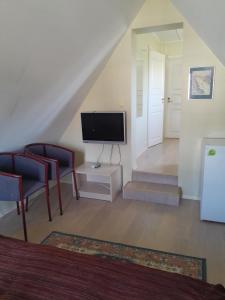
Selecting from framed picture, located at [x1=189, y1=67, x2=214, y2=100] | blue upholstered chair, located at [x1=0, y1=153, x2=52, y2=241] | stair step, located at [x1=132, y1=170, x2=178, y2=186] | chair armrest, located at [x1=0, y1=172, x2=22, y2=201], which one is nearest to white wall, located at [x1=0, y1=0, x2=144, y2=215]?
blue upholstered chair, located at [x1=0, y1=153, x2=52, y2=241]

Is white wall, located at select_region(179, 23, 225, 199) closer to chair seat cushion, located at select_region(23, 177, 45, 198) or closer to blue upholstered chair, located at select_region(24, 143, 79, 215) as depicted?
blue upholstered chair, located at select_region(24, 143, 79, 215)

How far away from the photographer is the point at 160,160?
4250 millimetres

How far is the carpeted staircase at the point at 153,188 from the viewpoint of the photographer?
3.26m

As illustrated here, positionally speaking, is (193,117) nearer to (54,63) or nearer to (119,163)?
(119,163)

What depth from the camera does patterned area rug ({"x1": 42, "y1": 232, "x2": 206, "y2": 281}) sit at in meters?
2.10

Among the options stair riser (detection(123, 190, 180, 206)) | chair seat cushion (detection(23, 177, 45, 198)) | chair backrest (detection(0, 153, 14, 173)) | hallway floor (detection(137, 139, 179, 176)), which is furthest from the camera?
hallway floor (detection(137, 139, 179, 176))

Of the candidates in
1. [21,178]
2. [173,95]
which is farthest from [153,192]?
[173,95]

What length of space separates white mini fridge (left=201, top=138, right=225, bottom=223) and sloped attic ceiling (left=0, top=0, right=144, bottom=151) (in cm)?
171

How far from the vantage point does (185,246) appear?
241cm

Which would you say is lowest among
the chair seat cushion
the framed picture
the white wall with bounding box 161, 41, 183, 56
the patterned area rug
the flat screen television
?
the patterned area rug

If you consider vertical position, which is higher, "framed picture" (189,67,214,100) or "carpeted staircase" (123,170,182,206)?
"framed picture" (189,67,214,100)

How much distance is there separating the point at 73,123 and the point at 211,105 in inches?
83.0

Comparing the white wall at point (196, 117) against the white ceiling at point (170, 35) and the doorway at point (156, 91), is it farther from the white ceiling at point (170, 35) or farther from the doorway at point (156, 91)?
the white ceiling at point (170, 35)

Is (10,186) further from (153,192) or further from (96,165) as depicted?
(153,192)
